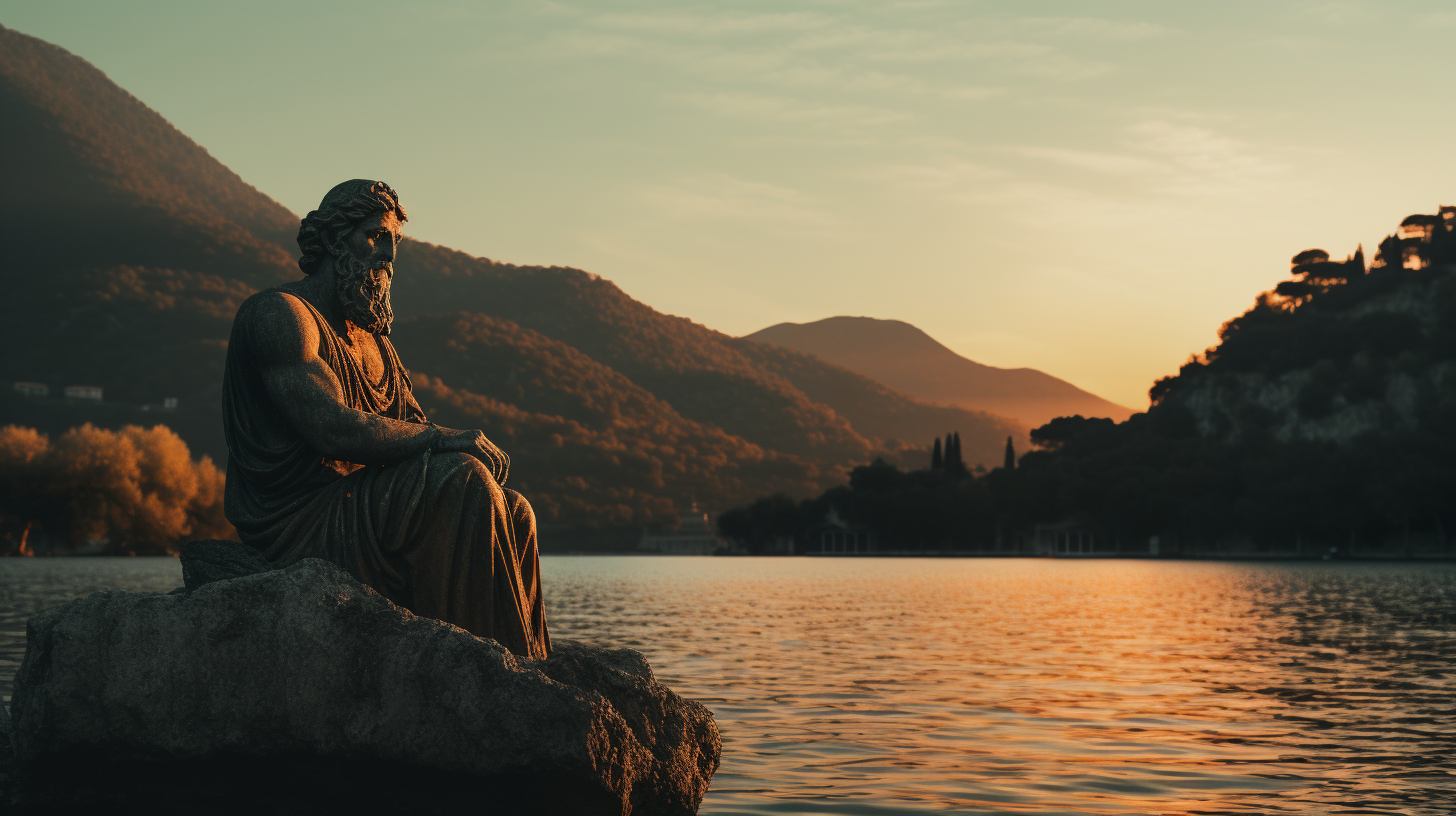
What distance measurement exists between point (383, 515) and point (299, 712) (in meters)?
0.96

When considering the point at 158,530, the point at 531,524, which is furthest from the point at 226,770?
the point at 158,530

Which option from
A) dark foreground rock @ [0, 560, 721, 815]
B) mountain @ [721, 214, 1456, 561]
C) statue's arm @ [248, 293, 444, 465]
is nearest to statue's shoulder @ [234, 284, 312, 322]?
statue's arm @ [248, 293, 444, 465]

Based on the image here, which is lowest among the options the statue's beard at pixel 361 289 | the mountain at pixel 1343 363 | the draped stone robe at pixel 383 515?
the draped stone robe at pixel 383 515

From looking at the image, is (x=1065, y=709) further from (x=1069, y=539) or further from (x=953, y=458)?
(x=953, y=458)

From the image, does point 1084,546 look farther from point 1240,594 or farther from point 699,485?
point 1240,594

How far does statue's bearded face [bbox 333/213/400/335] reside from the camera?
20.3 ft

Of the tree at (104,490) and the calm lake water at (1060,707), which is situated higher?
the tree at (104,490)

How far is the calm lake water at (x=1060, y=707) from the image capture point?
8.05 meters

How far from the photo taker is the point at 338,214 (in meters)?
6.16

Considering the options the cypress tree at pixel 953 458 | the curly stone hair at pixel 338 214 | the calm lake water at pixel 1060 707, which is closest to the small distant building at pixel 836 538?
the cypress tree at pixel 953 458

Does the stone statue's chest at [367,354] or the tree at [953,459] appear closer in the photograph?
the stone statue's chest at [367,354]

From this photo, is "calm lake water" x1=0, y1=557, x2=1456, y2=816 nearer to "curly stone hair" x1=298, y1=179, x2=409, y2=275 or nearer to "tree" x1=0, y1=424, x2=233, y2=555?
"curly stone hair" x1=298, y1=179, x2=409, y2=275

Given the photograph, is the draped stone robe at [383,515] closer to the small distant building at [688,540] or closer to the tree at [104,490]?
the tree at [104,490]

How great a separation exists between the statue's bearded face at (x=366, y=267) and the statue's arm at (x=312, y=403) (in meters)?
0.47
